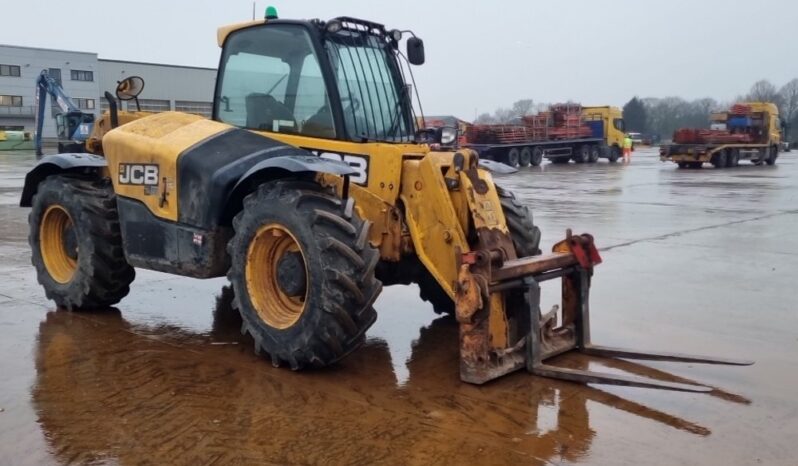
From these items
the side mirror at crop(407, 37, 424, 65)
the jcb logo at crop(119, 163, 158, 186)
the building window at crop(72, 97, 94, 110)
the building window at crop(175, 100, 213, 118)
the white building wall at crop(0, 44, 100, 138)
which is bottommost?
the jcb logo at crop(119, 163, 158, 186)

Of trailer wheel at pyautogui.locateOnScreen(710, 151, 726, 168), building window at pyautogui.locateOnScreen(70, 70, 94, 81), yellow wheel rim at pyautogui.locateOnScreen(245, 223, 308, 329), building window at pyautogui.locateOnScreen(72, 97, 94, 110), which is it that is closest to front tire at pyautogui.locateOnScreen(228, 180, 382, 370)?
yellow wheel rim at pyautogui.locateOnScreen(245, 223, 308, 329)

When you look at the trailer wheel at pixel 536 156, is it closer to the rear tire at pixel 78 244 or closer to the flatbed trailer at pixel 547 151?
the flatbed trailer at pixel 547 151

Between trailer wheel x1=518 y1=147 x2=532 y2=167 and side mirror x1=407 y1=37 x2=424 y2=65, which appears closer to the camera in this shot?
side mirror x1=407 y1=37 x2=424 y2=65

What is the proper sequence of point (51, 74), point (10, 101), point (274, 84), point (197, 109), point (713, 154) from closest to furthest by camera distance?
point (274, 84)
point (197, 109)
point (713, 154)
point (10, 101)
point (51, 74)

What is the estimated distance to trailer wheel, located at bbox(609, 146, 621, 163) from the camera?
1729 inches

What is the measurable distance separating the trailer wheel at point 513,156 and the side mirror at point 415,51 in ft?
104

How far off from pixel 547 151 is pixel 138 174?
119ft

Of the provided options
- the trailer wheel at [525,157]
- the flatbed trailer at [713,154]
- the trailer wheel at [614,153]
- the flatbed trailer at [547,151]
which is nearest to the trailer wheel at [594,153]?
the flatbed trailer at [547,151]

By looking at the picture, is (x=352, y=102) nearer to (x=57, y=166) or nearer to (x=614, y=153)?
Answer: (x=57, y=166)

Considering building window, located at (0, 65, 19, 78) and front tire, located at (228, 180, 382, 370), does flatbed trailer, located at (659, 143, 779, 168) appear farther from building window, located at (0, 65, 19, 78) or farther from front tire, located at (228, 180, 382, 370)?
building window, located at (0, 65, 19, 78)

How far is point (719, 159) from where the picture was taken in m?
35.9

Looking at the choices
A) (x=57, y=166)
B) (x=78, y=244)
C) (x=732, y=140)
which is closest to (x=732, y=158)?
(x=732, y=140)

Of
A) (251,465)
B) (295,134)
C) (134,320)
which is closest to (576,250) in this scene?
(295,134)

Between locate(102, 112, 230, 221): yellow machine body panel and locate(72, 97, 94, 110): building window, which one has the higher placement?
locate(72, 97, 94, 110): building window
